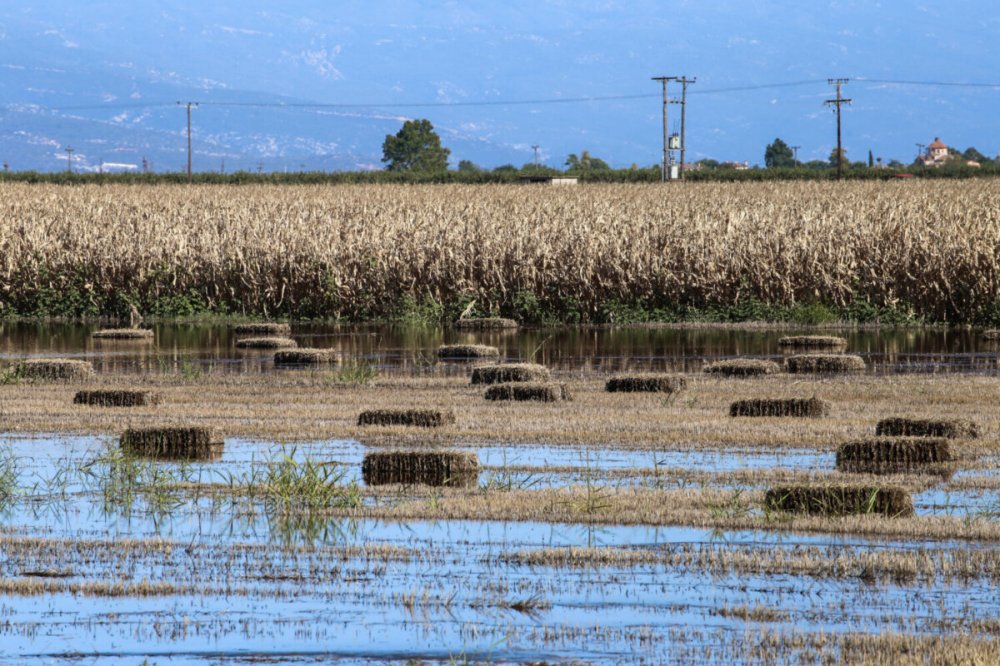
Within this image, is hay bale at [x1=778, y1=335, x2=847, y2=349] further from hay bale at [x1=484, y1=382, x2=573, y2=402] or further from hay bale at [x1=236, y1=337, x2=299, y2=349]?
hay bale at [x1=484, y1=382, x2=573, y2=402]

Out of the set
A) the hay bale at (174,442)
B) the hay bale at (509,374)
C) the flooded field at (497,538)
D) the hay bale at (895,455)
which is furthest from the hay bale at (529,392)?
the hay bale at (895,455)

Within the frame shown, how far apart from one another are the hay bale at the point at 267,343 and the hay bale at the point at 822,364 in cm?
727

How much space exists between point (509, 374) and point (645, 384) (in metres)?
1.75

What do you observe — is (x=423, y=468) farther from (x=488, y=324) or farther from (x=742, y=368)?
(x=488, y=324)

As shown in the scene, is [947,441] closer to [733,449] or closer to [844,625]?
[733,449]

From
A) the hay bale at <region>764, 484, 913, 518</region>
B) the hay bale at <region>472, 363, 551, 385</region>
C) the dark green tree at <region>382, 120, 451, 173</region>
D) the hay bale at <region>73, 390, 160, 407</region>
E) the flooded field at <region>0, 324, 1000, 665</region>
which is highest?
the dark green tree at <region>382, 120, 451, 173</region>

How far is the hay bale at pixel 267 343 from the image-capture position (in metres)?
24.7

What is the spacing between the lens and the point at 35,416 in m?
16.3

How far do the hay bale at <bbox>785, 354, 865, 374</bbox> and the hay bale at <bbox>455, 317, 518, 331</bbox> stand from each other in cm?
798

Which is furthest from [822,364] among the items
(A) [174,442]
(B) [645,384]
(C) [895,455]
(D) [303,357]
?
(A) [174,442]

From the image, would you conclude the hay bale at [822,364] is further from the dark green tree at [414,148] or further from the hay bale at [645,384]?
the dark green tree at [414,148]

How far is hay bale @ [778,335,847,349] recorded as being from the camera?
960 inches

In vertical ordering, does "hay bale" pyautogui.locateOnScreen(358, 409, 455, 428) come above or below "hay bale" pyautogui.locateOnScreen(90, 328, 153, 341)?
below

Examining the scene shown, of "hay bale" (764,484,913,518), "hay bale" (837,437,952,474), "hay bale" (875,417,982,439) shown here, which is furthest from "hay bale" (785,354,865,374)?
"hay bale" (764,484,913,518)
